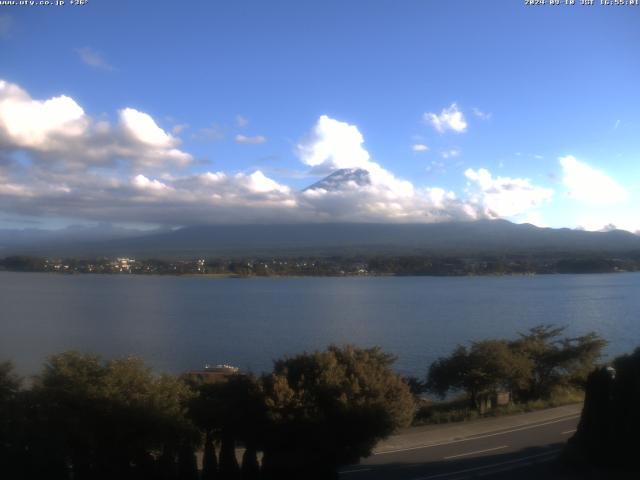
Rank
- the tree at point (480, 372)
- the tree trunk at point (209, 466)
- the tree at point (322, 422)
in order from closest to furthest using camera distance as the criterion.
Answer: the tree trunk at point (209, 466), the tree at point (322, 422), the tree at point (480, 372)

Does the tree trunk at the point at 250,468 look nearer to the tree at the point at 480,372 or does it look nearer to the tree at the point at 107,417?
the tree at the point at 107,417

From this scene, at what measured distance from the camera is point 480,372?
51.9ft

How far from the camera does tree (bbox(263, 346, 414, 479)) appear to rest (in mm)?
8609

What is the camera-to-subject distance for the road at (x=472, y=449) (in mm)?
9133

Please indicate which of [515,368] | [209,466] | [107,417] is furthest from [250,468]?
[515,368]

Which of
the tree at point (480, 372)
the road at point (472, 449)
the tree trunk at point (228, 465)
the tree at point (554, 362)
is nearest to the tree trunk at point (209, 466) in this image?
the tree trunk at point (228, 465)

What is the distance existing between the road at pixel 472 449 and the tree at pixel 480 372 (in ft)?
6.72

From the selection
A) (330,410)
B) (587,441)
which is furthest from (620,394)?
(330,410)

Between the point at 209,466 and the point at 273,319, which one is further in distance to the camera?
the point at 273,319

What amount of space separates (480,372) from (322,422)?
8170 millimetres

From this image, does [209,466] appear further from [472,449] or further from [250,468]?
[472,449]

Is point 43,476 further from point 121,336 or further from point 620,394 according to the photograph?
point 121,336

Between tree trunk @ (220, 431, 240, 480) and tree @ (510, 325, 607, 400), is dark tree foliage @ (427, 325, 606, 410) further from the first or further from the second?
tree trunk @ (220, 431, 240, 480)

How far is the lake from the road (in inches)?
312
